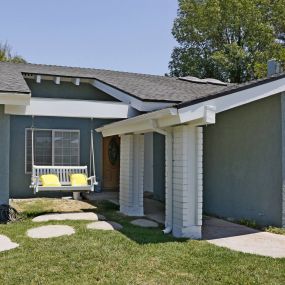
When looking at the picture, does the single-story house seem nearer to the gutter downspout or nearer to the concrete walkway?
the gutter downspout

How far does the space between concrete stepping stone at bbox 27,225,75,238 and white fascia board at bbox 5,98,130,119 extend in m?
2.69

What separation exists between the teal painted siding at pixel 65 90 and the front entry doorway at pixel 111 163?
2036 millimetres

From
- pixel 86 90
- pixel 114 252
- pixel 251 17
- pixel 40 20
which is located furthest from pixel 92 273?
pixel 251 17

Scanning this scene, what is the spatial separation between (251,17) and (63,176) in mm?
20391

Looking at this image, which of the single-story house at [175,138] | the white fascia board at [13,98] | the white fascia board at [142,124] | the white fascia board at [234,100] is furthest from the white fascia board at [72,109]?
the white fascia board at [234,100]

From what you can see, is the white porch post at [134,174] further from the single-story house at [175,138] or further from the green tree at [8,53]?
the green tree at [8,53]

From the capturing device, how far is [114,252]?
586 cm

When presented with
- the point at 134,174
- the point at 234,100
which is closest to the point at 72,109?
the point at 134,174

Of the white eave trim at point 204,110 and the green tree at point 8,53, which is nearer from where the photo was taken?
the white eave trim at point 204,110

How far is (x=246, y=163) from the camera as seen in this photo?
8.73 metres

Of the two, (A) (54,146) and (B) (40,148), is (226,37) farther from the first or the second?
(B) (40,148)

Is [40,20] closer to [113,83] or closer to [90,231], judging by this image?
[113,83]

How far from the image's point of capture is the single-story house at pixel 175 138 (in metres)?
7.13

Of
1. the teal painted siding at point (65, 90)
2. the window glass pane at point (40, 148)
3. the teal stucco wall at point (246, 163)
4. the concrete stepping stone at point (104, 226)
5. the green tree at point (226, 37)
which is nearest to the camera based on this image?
the concrete stepping stone at point (104, 226)
